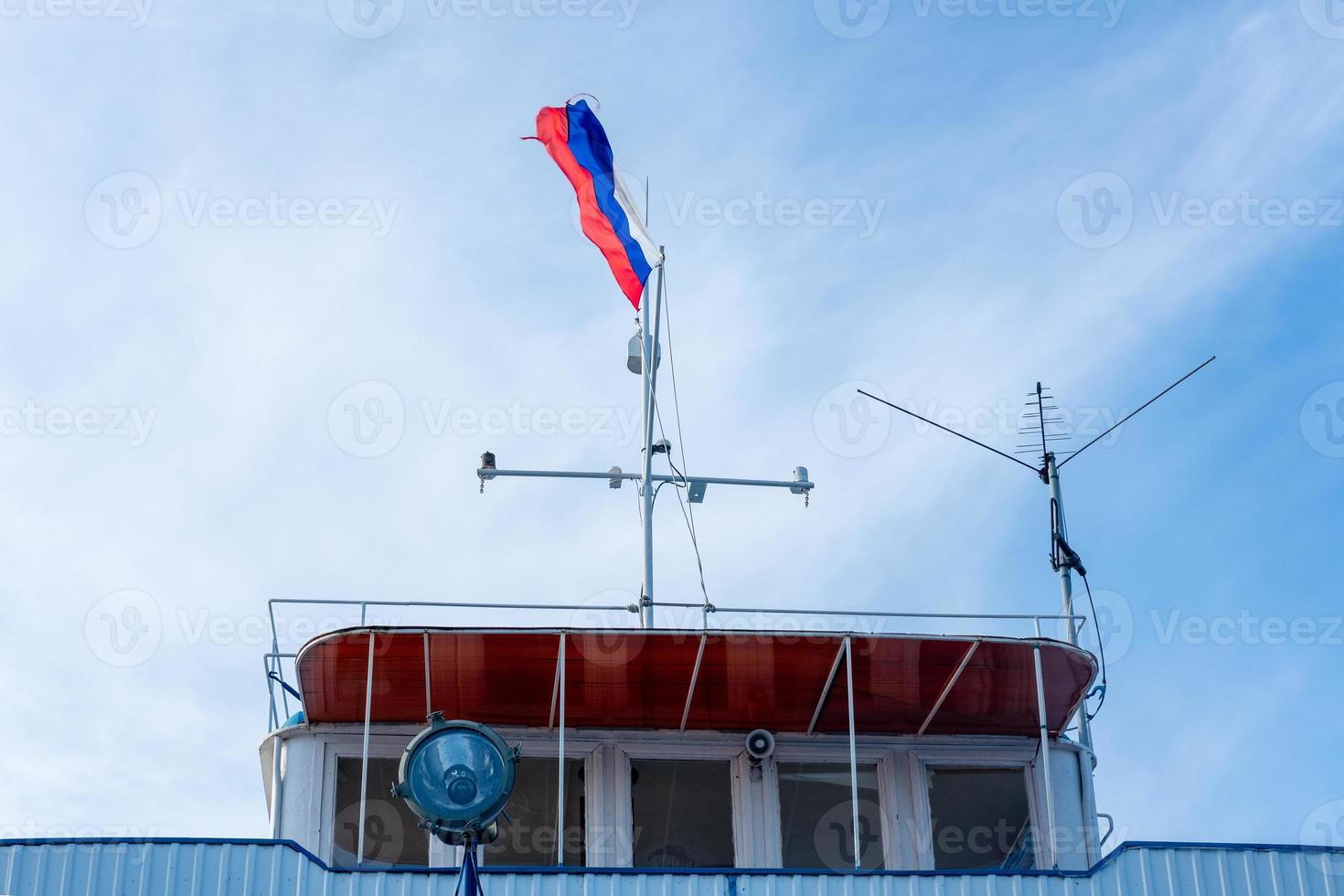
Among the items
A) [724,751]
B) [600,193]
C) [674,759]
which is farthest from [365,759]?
[600,193]

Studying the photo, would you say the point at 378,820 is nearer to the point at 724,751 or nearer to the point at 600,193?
the point at 724,751

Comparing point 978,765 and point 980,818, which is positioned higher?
point 978,765

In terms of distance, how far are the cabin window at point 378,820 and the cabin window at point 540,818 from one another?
768mm

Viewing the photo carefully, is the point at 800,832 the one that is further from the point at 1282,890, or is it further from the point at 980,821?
the point at 1282,890

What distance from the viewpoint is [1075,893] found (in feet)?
45.9

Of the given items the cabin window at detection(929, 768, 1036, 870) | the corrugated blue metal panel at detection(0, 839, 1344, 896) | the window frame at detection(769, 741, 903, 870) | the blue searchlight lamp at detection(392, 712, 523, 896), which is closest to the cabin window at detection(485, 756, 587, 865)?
the window frame at detection(769, 741, 903, 870)

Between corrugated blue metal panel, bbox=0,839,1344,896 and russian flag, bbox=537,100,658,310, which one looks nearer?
corrugated blue metal panel, bbox=0,839,1344,896

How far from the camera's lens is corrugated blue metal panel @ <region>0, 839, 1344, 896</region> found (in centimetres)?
1303

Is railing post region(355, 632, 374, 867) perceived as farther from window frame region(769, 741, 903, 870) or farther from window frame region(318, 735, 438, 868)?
window frame region(769, 741, 903, 870)

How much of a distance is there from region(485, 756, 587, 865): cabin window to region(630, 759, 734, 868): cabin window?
0.54 metres

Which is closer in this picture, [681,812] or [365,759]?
[365,759]

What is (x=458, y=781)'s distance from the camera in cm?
1094

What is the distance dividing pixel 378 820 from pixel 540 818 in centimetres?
155

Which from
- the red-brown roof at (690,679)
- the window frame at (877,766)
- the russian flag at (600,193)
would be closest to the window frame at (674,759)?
the red-brown roof at (690,679)
